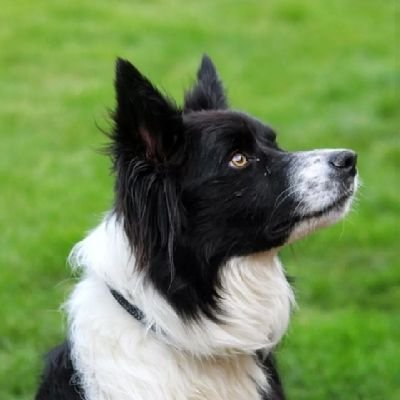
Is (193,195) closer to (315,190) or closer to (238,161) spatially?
(238,161)

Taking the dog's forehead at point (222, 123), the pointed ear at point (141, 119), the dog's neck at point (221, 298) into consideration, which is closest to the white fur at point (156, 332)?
the dog's neck at point (221, 298)

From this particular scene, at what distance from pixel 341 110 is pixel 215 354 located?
5187 millimetres

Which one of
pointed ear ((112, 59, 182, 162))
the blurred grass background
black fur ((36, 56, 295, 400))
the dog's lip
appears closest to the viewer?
pointed ear ((112, 59, 182, 162))

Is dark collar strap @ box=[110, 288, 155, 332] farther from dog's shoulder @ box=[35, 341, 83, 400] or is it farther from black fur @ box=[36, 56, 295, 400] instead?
dog's shoulder @ box=[35, 341, 83, 400]

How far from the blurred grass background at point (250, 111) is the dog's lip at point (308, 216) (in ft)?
2.29

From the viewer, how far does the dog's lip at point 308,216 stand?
10.2 ft

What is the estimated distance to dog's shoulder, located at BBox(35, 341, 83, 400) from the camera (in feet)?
10.4

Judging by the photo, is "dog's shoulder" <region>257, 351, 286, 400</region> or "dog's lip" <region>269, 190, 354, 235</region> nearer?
"dog's lip" <region>269, 190, 354, 235</region>

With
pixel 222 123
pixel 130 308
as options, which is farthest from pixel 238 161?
pixel 130 308

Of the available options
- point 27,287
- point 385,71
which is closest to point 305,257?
point 27,287

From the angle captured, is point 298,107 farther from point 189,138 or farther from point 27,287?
point 189,138

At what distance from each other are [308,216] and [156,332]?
0.63m

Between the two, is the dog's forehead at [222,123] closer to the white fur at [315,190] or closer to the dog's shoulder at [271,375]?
the white fur at [315,190]

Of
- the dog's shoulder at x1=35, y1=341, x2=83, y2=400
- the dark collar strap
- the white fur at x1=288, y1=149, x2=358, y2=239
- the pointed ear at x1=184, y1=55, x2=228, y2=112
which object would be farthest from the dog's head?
the dog's shoulder at x1=35, y1=341, x2=83, y2=400
